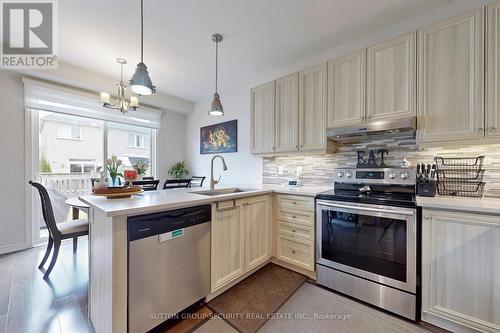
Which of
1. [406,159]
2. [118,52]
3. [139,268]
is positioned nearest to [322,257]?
[406,159]

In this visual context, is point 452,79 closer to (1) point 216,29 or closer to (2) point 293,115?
(2) point 293,115

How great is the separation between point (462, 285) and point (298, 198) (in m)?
1.34

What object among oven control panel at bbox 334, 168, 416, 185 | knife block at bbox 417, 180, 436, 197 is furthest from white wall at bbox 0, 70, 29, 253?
knife block at bbox 417, 180, 436, 197

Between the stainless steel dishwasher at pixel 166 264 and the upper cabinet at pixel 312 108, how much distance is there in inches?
57.9

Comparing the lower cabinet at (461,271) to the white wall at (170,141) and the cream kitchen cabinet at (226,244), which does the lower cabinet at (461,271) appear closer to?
the cream kitchen cabinet at (226,244)

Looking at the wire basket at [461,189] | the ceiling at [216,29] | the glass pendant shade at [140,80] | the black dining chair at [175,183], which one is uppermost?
the ceiling at [216,29]

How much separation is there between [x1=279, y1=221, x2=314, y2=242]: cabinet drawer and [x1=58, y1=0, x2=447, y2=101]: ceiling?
216 cm

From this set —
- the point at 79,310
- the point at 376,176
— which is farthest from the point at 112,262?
the point at 376,176

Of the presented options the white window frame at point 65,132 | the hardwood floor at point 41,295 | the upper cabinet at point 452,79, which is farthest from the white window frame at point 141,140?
the upper cabinet at point 452,79

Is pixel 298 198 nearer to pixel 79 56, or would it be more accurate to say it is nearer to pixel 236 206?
pixel 236 206

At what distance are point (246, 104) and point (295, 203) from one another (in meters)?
2.02

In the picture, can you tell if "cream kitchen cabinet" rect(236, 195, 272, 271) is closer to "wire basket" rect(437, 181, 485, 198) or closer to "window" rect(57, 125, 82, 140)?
"wire basket" rect(437, 181, 485, 198)

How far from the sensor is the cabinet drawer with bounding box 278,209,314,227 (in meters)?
2.13

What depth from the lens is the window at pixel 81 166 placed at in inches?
135
